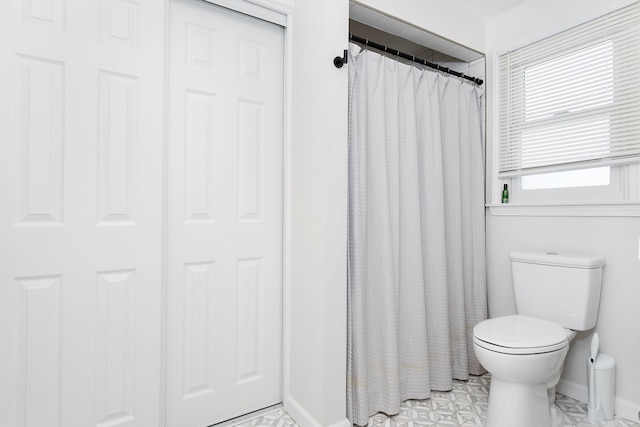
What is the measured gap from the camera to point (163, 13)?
150cm

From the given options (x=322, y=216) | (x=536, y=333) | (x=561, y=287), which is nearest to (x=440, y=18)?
(x=322, y=216)

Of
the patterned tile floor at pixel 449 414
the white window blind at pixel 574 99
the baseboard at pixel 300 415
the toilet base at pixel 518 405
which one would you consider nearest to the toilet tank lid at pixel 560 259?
the white window blind at pixel 574 99

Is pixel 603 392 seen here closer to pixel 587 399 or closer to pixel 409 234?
pixel 587 399

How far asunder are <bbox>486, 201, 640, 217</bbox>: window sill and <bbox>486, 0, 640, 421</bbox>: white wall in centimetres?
3

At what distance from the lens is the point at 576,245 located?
1.91m

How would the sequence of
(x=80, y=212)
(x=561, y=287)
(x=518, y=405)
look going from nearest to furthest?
1. (x=80, y=212)
2. (x=518, y=405)
3. (x=561, y=287)

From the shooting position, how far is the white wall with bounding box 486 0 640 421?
5.68 feet

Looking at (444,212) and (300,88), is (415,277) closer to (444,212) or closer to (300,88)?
(444,212)

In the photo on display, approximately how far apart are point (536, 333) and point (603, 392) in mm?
581

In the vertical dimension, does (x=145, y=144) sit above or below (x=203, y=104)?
below

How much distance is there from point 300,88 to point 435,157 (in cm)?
88

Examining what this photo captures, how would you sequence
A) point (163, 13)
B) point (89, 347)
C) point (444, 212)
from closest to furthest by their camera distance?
point (89, 347) < point (163, 13) < point (444, 212)

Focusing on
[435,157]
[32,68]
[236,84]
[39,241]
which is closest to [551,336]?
[435,157]

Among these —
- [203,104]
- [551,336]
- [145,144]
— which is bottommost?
[551,336]
